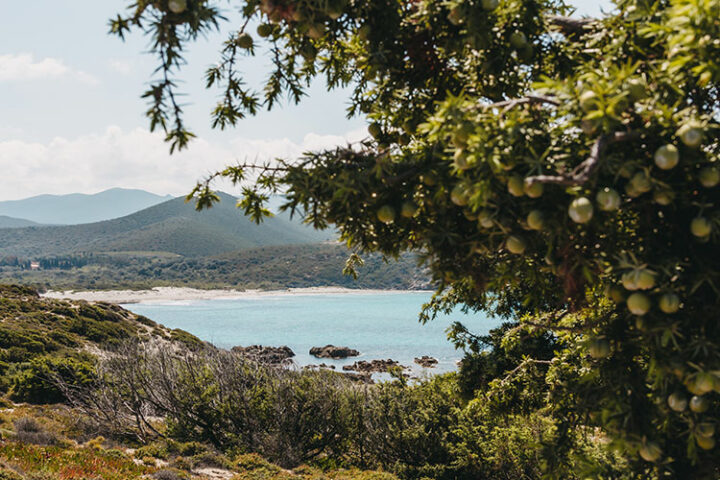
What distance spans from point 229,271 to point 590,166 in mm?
145308

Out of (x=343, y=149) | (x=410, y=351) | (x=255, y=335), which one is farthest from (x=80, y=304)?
(x=343, y=149)

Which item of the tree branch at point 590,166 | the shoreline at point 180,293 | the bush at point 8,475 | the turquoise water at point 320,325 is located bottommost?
the turquoise water at point 320,325

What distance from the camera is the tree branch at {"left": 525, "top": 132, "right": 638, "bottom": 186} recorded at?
5.69 feet

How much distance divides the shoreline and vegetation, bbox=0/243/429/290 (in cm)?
477

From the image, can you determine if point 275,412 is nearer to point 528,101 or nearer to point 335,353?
point 528,101

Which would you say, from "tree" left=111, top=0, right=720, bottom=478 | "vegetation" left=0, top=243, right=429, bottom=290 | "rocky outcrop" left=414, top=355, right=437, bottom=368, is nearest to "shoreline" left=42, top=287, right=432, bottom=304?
"vegetation" left=0, top=243, right=429, bottom=290

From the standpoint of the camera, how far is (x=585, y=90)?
1908 mm

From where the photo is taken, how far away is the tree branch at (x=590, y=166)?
5.69 ft

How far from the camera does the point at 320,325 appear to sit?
234 feet

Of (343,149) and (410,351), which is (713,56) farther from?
(410,351)

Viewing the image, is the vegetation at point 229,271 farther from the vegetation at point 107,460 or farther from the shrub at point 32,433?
the shrub at point 32,433

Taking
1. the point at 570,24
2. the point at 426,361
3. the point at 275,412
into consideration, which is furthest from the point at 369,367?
the point at 570,24

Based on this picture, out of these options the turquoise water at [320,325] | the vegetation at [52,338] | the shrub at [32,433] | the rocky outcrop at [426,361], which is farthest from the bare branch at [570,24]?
the rocky outcrop at [426,361]

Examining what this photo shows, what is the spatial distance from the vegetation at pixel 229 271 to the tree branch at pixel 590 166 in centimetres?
12176
